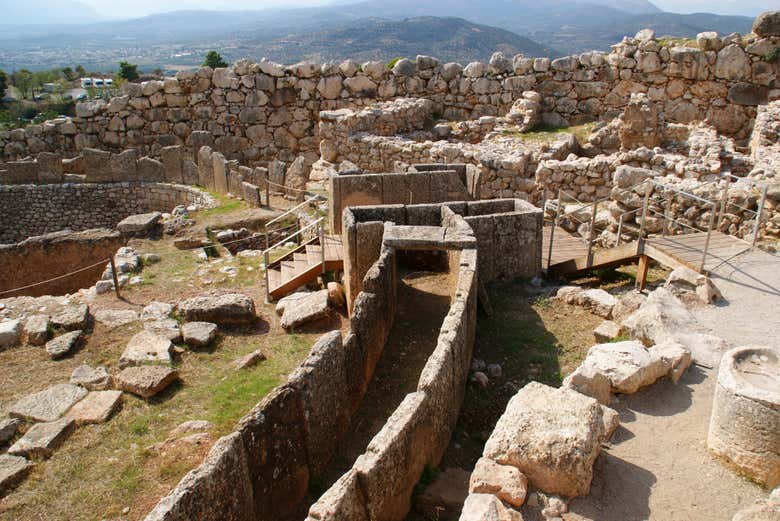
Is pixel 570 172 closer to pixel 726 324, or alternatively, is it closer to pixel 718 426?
pixel 726 324

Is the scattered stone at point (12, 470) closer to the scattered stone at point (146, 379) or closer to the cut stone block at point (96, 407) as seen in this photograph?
the cut stone block at point (96, 407)

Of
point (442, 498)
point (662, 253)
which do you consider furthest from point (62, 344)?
point (662, 253)

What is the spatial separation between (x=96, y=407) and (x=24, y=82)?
71.3m

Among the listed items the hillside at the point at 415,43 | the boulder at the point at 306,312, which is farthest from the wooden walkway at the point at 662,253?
the hillside at the point at 415,43

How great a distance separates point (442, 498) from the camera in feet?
17.5

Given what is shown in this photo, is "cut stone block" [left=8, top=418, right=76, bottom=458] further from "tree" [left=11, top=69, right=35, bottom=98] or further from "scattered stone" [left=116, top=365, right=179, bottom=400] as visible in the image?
"tree" [left=11, top=69, right=35, bottom=98]

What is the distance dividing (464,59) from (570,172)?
6441 cm

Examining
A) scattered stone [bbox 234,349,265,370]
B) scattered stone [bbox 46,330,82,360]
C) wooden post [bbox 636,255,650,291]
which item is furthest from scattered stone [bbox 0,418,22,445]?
wooden post [bbox 636,255,650,291]

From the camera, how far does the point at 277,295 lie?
35.5 feet

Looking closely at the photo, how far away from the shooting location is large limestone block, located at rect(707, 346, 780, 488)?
4738mm

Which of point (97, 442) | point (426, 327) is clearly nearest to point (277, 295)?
point (426, 327)

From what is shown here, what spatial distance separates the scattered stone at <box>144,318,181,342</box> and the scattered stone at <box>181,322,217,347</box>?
4.5 inches

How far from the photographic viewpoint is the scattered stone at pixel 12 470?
641 cm

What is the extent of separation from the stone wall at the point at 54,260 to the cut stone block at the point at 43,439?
722 cm
